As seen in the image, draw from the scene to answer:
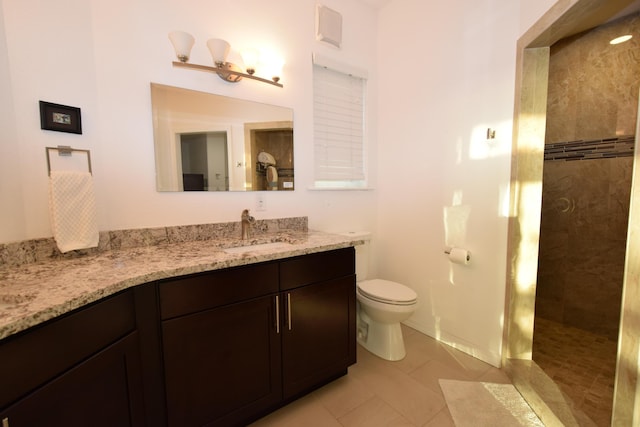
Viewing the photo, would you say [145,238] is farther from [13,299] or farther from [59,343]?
→ [59,343]

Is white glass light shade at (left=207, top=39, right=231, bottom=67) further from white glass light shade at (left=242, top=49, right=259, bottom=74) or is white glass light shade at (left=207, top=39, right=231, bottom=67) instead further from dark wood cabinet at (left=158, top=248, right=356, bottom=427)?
dark wood cabinet at (left=158, top=248, right=356, bottom=427)

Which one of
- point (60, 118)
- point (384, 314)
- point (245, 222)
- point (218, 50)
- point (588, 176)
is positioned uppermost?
point (218, 50)

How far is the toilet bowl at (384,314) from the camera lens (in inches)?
74.3

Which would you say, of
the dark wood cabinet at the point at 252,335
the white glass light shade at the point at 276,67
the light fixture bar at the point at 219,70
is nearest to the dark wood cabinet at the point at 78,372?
the dark wood cabinet at the point at 252,335

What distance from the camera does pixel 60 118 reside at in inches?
52.1

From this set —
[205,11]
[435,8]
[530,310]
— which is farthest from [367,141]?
[530,310]

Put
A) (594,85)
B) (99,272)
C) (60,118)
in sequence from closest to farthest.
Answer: (99,272)
(60,118)
(594,85)

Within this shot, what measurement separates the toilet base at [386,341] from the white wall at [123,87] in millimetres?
987

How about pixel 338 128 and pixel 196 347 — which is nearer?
pixel 196 347

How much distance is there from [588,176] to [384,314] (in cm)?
211

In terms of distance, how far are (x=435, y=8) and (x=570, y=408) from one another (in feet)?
9.00

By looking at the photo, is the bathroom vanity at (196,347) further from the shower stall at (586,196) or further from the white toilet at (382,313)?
the shower stall at (586,196)

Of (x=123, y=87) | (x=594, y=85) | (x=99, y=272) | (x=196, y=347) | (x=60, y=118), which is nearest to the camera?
(x=99, y=272)

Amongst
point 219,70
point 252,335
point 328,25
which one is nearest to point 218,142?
point 219,70
